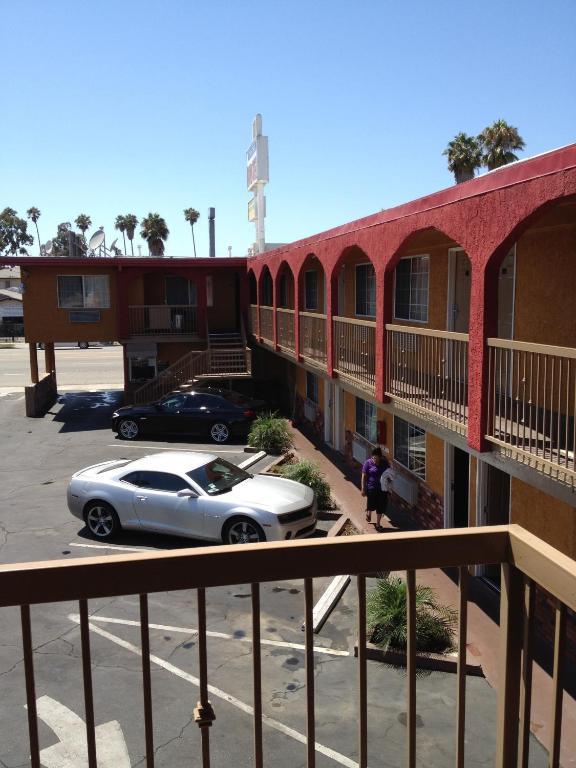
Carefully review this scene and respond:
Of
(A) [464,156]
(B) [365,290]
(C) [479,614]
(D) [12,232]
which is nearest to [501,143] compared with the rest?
(A) [464,156]

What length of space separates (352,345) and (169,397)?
424 inches

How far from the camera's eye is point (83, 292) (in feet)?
88.3

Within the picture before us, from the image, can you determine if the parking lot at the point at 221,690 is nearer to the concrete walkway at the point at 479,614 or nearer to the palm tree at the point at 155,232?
the concrete walkway at the point at 479,614

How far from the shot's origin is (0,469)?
18344 millimetres

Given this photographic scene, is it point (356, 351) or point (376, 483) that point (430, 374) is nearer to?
point (356, 351)

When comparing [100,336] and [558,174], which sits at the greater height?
[558,174]

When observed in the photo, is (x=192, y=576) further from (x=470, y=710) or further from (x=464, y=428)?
(x=464, y=428)

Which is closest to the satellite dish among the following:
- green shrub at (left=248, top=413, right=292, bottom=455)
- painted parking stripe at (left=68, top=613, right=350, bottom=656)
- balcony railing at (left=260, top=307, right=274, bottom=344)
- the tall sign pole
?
the tall sign pole

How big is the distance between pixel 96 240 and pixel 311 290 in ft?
43.3

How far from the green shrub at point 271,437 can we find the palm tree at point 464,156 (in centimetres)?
2458

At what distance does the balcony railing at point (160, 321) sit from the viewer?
27.6 metres

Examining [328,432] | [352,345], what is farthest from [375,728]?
[328,432]

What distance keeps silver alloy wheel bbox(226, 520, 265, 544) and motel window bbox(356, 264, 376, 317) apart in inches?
282

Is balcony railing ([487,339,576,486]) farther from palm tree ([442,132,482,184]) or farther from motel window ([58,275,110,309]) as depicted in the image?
palm tree ([442,132,482,184])
